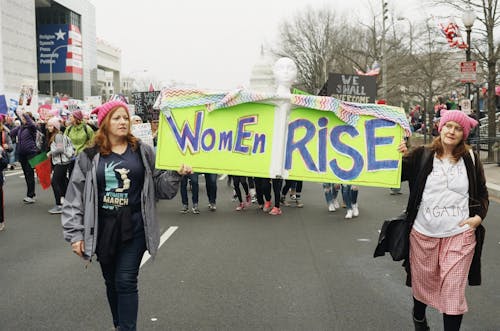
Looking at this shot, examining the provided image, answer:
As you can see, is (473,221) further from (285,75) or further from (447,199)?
(285,75)

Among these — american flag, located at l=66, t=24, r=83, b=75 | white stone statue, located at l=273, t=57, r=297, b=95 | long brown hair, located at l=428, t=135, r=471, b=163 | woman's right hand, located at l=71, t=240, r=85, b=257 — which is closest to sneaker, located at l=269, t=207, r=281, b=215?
white stone statue, located at l=273, t=57, r=297, b=95

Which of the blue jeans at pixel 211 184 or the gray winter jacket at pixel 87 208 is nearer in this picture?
the gray winter jacket at pixel 87 208

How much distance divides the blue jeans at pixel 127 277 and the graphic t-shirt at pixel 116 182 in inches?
10.2

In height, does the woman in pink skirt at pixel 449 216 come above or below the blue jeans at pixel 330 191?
above

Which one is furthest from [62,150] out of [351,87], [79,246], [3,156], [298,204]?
[79,246]

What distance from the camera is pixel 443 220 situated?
416cm

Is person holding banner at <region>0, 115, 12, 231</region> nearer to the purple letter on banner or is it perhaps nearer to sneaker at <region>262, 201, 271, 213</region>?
sneaker at <region>262, 201, 271, 213</region>

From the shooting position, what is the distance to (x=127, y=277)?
4.09m

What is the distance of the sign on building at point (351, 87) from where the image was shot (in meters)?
11.7

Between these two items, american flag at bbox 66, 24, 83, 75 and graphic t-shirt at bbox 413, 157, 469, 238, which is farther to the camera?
american flag at bbox 66, 24, 83, 75

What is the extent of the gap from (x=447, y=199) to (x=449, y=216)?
0.11 meters

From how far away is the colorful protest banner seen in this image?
466cm

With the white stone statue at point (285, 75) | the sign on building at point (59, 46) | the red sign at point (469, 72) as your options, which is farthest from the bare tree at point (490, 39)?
the sign on building at point (59, 46)

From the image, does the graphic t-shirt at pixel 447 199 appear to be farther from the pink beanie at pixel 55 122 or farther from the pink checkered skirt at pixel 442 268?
the pink beanie at pixel 55 122
